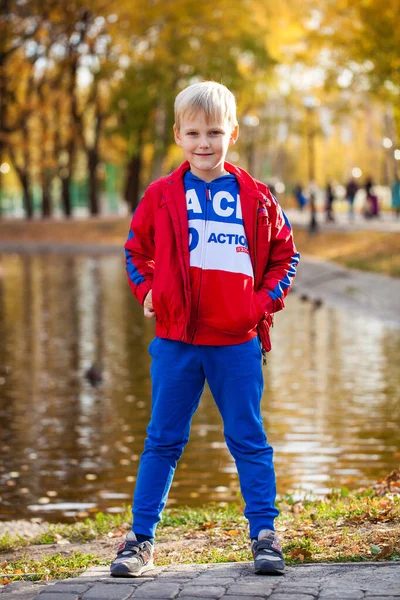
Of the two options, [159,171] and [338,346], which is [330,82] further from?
[338,346]

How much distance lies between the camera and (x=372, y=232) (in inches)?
1480

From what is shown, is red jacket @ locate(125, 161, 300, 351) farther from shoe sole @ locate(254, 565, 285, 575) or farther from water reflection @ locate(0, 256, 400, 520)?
water reflection @ locate(0, 256, 400, 520)

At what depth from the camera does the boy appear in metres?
5.25

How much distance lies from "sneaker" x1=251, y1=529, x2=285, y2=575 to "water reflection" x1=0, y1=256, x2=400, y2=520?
11.3 ft

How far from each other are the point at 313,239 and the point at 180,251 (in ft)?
114

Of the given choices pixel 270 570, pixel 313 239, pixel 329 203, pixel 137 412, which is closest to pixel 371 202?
pixel 329 203

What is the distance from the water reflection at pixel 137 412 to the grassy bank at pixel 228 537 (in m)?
1.37

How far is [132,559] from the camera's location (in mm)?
5141

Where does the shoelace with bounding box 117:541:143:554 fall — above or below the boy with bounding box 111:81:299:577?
below

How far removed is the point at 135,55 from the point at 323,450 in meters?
45.4

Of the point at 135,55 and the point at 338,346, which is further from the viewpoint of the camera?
the point at 135,55

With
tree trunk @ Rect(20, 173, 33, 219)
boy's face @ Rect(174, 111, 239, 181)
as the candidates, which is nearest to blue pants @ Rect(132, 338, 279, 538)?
boy's face @ Rect(174, 111, 239, 181)

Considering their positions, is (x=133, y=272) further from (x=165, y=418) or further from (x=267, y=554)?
(x=267, y=554)

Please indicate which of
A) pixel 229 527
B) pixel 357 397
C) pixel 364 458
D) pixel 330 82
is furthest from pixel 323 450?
pixel 330 82
